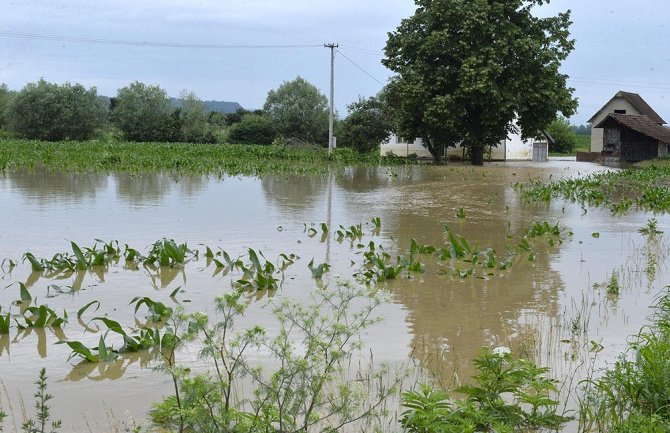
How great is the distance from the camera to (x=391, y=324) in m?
8.23

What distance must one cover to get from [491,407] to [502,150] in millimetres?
53442

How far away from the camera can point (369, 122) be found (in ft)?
173

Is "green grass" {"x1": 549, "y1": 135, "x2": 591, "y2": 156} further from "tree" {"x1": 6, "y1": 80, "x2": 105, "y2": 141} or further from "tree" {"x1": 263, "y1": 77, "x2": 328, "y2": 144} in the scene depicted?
"tree" {"x1": 6, "y1": 80, "x2": 105, "y2": 141}

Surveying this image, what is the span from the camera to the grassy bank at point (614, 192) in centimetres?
2189

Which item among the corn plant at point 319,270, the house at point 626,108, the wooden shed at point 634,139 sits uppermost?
the house at point 626,108

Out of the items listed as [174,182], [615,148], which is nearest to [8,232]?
[174,182]

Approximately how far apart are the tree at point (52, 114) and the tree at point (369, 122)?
115 ft

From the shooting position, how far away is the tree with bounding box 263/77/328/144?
251 feet

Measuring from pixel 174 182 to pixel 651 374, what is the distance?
24.4 metres

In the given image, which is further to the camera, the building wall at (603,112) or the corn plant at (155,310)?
the building wall at (603,112)

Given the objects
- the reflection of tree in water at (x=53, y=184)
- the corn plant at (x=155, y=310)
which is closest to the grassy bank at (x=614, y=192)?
the reflection of tree in water at (x=53, y=184)

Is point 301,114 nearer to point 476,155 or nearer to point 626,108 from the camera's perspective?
point 626,108

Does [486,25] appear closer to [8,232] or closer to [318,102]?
[8,232]

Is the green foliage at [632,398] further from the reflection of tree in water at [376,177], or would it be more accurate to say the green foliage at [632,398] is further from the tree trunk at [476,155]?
the tree trunk at [476,155]
